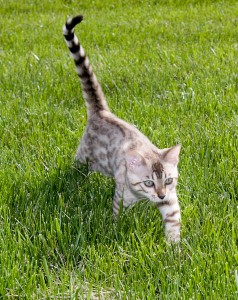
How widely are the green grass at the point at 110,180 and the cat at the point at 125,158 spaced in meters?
0.10

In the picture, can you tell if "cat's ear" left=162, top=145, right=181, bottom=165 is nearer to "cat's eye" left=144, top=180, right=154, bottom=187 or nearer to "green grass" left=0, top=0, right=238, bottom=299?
"cat's eye" left=144, top=180, right=154, bottom=187

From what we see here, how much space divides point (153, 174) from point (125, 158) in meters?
0.33

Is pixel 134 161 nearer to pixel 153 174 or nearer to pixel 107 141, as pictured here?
pixel 153 174

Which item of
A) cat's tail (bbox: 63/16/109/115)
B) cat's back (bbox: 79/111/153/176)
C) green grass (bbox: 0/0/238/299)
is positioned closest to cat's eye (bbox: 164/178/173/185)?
green grass (bbox: 0/0/238/299)

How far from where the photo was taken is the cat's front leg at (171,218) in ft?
11.6

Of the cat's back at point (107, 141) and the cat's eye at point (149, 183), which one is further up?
the cat's back at point (107, 141)

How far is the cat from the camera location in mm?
3672

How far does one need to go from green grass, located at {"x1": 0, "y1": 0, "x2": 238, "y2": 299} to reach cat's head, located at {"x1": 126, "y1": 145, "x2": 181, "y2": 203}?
175mm

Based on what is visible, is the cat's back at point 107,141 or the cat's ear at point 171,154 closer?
the cat's ear at point 171,154

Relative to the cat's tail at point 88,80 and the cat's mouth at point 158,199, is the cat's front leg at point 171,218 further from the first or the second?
the cat's tail at point 88,80

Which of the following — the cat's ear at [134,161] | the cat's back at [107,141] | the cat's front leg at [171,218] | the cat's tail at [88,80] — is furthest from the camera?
the cat's tail at [88,80]

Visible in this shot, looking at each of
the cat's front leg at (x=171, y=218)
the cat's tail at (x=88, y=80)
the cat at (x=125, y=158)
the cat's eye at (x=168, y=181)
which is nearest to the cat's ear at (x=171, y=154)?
the cat at (x=125, y=158)

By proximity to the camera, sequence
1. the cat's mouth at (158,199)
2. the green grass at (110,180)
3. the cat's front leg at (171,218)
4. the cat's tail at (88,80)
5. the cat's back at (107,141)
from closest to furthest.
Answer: the green grass at (110,180), the cat's front leg at (171,218), the cat's mouth at (158,199), the cat's back at (107,141), the cat's tail at (88,80)

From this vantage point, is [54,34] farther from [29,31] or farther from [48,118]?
[48,118]
